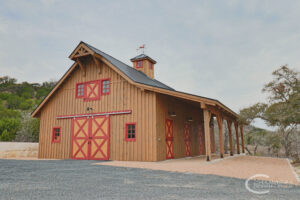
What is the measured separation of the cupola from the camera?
15547 mm

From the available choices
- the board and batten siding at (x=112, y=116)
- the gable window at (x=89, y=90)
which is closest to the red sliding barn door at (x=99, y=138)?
the board and batten siding at (x=112, y=116)

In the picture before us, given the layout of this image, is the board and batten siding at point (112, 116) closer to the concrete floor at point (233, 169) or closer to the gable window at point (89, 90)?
the gable window at point (89, 90)

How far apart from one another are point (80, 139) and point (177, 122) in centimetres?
524

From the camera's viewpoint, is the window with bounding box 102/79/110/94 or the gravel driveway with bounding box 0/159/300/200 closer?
the gravel driveway with bounding box 0/159/300/200

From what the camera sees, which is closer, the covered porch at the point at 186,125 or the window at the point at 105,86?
the covered porch at the point at 186,125

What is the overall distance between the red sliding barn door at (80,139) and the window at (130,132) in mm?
2388

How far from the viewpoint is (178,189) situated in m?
4.00

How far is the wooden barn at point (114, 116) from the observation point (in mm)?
9609

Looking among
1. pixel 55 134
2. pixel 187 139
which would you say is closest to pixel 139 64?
pixel 187 139

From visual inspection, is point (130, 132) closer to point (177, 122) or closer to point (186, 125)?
point (177, 122)

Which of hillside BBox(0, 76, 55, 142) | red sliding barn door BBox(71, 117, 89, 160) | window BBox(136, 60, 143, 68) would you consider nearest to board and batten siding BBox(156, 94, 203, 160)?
red sliding barn door BBox(71, 117, 89, 160)

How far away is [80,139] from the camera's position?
11211 mm

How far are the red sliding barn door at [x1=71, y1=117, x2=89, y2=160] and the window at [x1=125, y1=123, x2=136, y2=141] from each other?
94.0 inches

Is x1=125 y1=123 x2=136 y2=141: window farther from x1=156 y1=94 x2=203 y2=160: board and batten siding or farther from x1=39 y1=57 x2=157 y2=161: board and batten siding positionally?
x1=156 y1=94 x2=203 y2=160: board and batten siding
